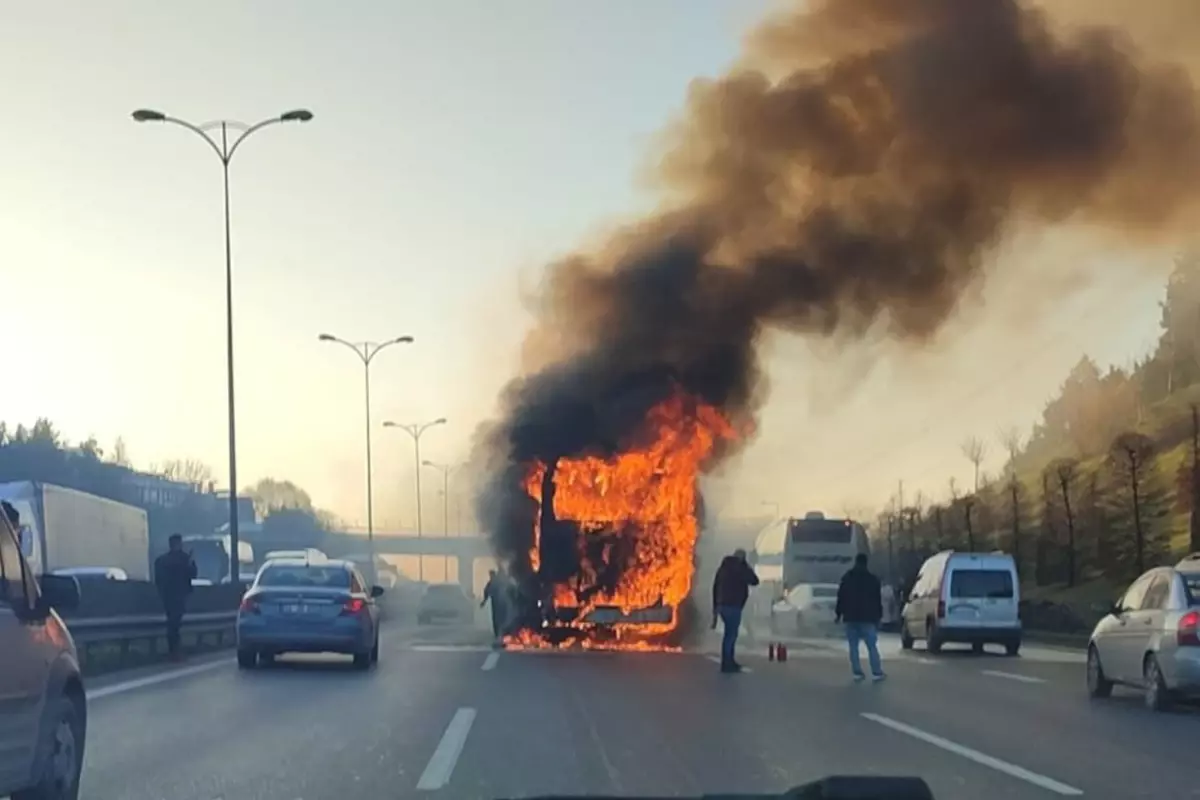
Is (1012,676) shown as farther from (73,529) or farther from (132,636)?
(73,529)

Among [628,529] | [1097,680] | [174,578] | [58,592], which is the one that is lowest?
[1097,680]

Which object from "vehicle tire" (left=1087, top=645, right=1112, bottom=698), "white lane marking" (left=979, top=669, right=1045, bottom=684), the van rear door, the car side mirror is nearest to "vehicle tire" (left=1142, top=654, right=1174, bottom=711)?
"vehicle tire" (left=1087, top=645, right=1112, bottom=698)

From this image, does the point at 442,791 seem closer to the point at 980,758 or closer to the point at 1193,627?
the point at 980,758

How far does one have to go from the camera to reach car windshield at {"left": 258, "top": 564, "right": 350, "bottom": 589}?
24.3 metres

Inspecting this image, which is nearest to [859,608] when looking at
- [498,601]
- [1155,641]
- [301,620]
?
[1155,641]

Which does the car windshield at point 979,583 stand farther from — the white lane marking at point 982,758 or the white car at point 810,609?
the white lane marking at point 982,758

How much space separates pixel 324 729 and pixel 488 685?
5.81 meters

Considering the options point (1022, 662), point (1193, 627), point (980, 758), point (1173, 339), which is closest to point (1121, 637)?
point (1193, 627)

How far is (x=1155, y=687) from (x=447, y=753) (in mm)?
8678

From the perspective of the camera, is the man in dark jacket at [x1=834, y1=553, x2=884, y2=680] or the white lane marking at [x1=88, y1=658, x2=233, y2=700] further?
the man in dark jacket at [x1=834, y1=553, x2=884, y2=680]

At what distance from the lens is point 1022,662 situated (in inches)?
1110

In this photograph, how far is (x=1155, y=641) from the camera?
18406 mm

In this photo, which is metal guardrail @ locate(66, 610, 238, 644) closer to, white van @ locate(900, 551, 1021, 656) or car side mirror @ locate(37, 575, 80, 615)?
car side mirror @ locate(37, 575, 80, 615)

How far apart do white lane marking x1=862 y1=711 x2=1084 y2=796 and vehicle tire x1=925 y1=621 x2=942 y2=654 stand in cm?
1483
